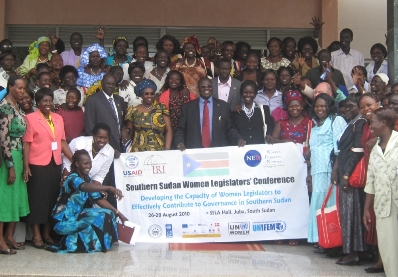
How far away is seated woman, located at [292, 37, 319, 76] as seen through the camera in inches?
383

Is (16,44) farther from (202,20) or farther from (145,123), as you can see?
(145,123)

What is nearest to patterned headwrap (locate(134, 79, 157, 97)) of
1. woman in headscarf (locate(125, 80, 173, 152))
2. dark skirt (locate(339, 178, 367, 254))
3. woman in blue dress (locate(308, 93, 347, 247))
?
woman in headscarf (locate(125, 80, 173, 152))

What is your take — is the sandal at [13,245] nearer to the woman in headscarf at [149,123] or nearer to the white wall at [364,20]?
the woman in headscarf at [149,123]

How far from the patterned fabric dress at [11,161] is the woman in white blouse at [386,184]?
389 cm

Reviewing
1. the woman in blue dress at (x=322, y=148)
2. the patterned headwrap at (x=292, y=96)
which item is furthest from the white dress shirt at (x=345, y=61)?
the woman in blue dress at (x=322, y=148)

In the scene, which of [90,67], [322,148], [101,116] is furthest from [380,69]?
[101,116]

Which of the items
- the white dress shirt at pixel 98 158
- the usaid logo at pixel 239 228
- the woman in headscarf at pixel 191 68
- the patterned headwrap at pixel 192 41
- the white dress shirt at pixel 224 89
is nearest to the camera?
the white dress shirt at pixel 98 158

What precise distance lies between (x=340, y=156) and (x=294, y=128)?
1.19 meters

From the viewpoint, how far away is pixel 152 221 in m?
7.81

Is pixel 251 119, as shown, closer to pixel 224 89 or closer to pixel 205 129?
pixel 205 129

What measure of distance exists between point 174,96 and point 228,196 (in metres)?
1.66

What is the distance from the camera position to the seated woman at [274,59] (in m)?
9.61

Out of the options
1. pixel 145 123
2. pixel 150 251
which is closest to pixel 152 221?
pixel 150 251

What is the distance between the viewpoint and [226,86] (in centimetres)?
875
